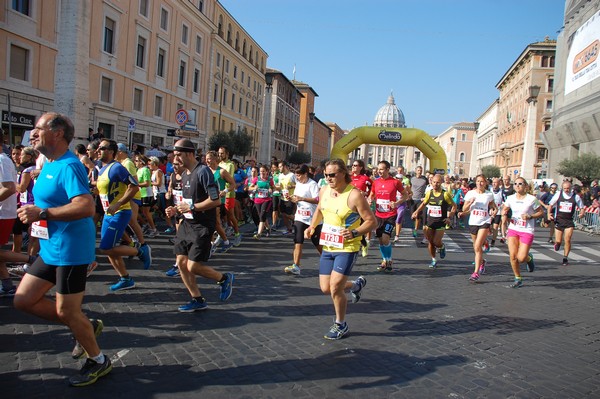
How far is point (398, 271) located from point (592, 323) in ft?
11.3

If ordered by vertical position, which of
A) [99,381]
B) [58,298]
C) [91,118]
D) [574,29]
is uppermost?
→ [574,29]

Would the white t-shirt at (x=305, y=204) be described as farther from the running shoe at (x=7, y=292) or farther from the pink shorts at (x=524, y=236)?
the running shoe at (x=7, y=292)

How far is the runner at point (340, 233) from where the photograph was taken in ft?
16.0

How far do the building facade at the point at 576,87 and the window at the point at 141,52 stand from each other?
29.4m

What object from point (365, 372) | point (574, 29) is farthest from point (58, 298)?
point (574, 29)

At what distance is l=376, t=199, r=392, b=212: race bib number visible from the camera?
30.3ft

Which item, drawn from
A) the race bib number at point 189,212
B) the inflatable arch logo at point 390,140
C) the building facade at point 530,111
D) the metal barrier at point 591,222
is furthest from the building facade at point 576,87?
the race bib number at point 189,212

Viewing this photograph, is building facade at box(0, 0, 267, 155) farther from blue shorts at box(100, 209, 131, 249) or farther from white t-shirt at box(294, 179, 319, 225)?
blue shorts at box(100, 209, 131, 249)

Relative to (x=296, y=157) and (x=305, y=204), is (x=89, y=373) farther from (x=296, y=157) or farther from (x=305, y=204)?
(x=296, y=157)

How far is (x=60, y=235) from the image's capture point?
3461 mm

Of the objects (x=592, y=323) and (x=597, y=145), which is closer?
(x=592, y=323)

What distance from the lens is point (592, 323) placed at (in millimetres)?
6117

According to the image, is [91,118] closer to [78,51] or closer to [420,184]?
[78,51]

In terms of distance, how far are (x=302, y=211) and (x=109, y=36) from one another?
24274 mm
